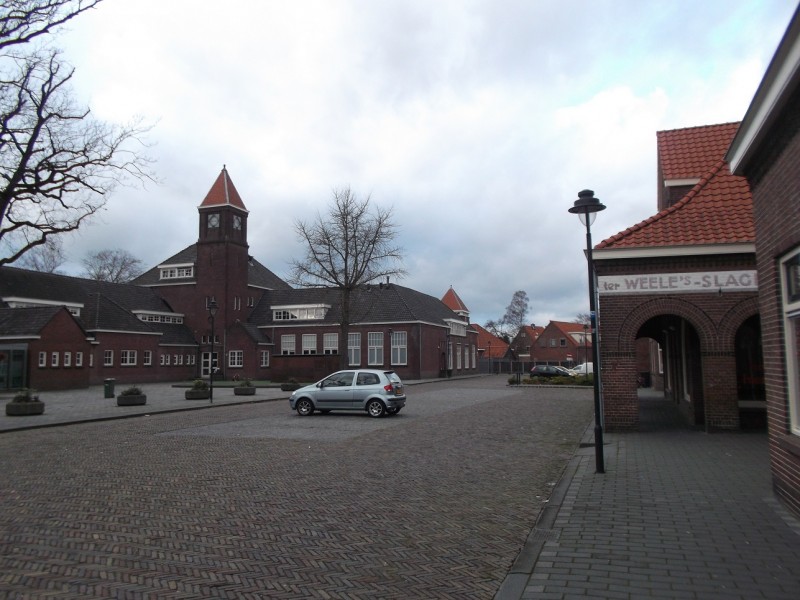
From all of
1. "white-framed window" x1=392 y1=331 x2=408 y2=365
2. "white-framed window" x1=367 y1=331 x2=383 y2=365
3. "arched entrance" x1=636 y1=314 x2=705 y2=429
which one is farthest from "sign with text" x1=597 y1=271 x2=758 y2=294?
"white-framed window" x1=367 y1=331 x2=383 y2=365

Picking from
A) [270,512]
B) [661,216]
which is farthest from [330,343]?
[270,512]

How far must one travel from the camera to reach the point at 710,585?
511cm

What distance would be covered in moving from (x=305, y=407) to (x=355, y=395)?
1895 millimetres

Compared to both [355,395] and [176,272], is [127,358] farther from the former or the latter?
[355,395]

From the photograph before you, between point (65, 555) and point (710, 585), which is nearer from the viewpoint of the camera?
point (710, 585)

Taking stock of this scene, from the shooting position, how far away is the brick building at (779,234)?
21.7 feet

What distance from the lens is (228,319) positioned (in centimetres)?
5938

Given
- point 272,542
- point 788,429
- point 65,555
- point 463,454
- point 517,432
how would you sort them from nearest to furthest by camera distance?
point 65,555 → point 272,542 → point 788,429 → point 463,454 → point 517,432

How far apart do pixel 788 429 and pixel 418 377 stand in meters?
47.5

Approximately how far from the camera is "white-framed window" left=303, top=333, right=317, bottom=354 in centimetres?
5962

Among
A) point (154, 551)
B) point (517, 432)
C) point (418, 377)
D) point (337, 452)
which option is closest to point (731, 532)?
point (154, 551)

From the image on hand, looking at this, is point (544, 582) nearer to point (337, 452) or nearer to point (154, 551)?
point (154, 551)

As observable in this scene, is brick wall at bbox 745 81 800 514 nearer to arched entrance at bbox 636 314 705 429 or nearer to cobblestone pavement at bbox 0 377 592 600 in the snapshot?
cobblestone pavement at bbox 0 377 592 600

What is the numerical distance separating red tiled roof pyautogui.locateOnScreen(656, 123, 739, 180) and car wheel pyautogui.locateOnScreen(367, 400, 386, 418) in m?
11.7
